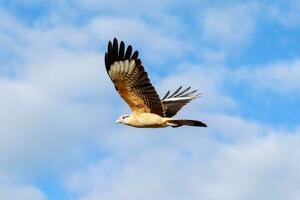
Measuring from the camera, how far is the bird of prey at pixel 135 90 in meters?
22.3

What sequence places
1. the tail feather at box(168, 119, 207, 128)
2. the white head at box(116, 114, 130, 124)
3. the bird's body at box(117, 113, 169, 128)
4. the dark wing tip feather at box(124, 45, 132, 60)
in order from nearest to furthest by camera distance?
the tail feather at box(168, 119, 207, 128)
the dark wing tip feather at box(124, 45, 132, 60)
the bird's body at box(117, 113, 169, 128)
the white head at box(116, 114, 130, 124)

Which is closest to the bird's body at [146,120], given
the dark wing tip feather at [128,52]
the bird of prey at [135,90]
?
the bird of prey at [135,90]

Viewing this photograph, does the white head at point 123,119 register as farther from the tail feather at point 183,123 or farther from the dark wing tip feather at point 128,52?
the dark wing tip feather at point 128,52

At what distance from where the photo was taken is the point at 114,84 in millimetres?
23094

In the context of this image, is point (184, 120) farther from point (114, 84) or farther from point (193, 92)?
point (193, 92)

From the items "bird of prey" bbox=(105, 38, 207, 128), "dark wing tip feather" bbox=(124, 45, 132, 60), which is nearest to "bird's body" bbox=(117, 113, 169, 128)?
"bird of prey" bbox=(105, 38, 207, 128)

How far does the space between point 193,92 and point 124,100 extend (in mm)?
4651

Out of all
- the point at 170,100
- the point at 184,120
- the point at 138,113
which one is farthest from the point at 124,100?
the point at 170,100

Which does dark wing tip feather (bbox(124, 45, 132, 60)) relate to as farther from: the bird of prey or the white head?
the white head

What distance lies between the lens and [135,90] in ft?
75.6

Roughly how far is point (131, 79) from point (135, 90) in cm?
35

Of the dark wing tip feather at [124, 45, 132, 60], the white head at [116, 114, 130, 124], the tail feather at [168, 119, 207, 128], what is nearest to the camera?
the tail feather at [168, 119, 207, 128]

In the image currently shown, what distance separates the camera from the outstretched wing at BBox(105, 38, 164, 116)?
22328mm

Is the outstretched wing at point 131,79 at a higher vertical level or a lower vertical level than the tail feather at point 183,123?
higher
